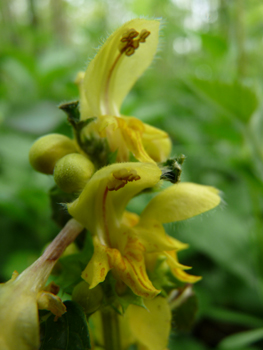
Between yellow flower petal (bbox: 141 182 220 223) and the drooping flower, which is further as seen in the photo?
yellow flower petal (bbox: 141 182 220 223)

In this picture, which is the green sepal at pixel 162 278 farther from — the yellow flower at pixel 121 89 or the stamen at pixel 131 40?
the stamen at pixel 131 40

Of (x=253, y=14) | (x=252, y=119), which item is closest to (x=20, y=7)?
(x=253, y=14)

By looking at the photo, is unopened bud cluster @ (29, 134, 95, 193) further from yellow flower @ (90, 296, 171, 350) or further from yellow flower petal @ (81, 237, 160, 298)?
yellow flower @ (90, 296, 171, 350)

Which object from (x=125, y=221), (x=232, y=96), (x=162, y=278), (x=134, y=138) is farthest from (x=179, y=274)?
(x=232, y=96)

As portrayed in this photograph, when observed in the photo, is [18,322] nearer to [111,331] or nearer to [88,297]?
[88,297]

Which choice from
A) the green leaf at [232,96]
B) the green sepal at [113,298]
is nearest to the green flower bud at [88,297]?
the green sepal at [113,298]

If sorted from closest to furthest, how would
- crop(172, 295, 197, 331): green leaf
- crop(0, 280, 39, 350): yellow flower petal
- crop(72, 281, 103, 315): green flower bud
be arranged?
crop(0, 280, 39, 350): yellow flower petal, crop(72, 281, 103, 315): green flower bud, crop(172, 295, 197, 331): green leaf

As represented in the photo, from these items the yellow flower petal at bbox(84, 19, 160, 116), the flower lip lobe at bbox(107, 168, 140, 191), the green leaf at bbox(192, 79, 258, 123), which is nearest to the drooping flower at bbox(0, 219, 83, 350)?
the flower lip lobe at bbox(107, 168, 140, 191)
